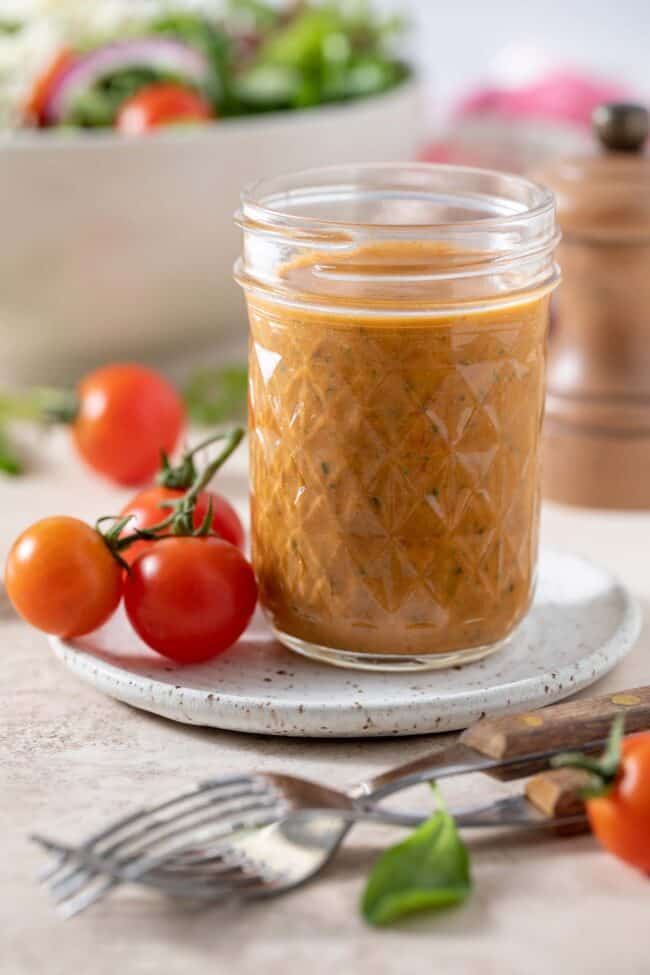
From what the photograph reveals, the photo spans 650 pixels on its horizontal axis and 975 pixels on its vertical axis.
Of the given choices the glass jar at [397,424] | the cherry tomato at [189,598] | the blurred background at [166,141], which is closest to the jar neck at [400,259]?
the glass jar at [397,424]

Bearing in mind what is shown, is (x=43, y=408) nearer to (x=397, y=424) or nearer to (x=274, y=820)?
(x=397, y=424)

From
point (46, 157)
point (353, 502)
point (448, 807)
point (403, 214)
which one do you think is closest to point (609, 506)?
point (403, 214)

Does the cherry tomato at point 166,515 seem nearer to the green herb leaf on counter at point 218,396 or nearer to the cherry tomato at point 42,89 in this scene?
the green herb leaf on counter at point 218,396

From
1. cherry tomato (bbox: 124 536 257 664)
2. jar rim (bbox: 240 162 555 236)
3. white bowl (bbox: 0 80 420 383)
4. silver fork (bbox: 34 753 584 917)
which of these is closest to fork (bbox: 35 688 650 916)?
silver fork (bbox: 34 753 584 917)

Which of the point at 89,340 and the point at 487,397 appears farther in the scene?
the point at 89,340

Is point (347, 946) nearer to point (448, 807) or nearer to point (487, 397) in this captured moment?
point (448, 807)

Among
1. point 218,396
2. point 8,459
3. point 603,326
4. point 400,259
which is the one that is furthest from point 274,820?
point 218,396

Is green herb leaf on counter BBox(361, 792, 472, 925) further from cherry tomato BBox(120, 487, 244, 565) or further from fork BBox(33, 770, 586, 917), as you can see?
cherry tomato BBox(120, 487, 244, 565)
